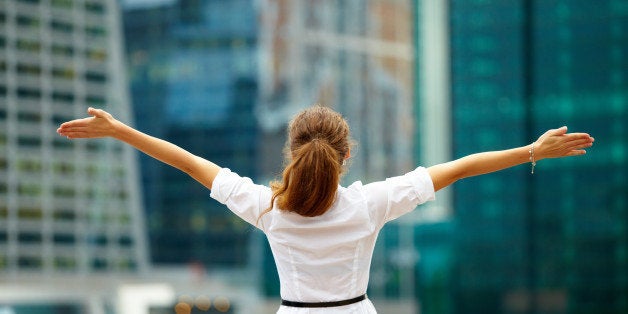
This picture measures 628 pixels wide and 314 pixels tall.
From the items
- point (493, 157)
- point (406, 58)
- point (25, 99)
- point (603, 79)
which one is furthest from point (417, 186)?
point (406, 58)

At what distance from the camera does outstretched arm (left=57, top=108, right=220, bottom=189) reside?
231 centimetres

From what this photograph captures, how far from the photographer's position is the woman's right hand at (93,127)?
235 cm

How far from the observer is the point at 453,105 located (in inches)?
1127

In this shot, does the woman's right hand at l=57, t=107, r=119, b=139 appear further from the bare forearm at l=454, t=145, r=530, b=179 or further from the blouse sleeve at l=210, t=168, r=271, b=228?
the bare forearm at l=454, t=145, r=530, b=179

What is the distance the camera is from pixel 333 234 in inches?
86.9

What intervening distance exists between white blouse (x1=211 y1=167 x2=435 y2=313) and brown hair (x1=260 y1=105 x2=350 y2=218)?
1.2 inches

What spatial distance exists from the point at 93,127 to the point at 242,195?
40 cm

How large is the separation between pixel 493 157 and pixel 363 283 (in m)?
0.41

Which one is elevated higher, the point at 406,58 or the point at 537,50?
the point at 406,58

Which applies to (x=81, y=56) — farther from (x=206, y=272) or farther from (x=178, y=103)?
(x=206, y=272)

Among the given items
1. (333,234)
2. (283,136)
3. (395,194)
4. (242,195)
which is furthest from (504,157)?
(283,136)

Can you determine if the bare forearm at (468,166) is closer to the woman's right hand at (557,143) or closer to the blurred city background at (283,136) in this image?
the woman's right hand at (557,143)

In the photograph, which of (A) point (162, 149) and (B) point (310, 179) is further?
(A) point (162, 149)

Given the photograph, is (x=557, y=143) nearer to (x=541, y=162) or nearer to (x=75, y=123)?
(x=75, y=123)
